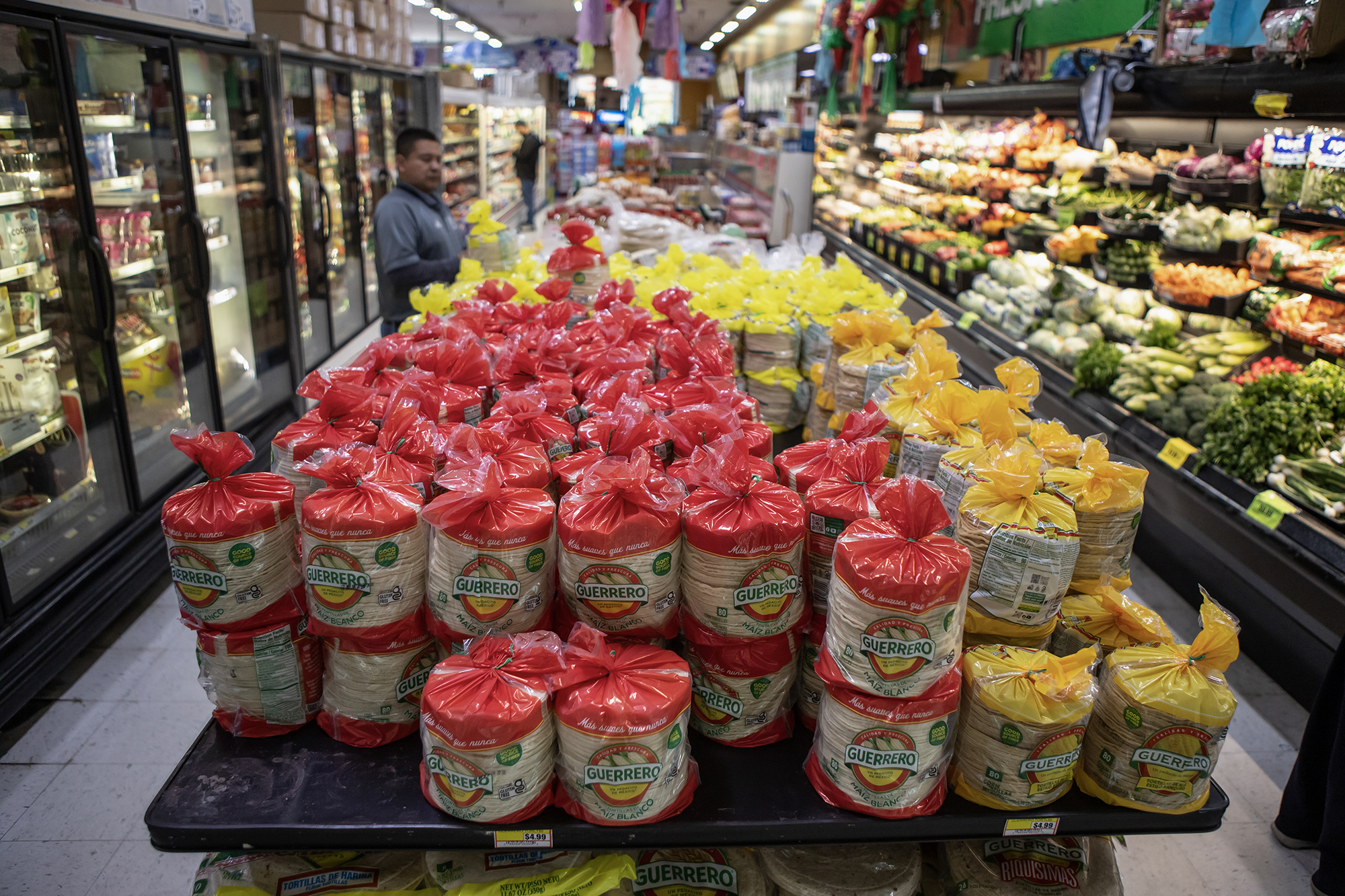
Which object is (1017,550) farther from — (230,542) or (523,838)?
(230,542)

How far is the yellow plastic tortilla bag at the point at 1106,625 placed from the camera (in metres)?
1.58

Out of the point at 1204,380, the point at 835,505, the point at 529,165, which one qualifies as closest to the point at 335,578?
the point at 835,505

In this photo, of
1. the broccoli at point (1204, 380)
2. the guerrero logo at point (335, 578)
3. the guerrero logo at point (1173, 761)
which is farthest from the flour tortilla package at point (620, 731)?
the broccoli at point (1204, 380)

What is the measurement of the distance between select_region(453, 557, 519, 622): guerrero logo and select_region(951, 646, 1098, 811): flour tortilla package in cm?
78

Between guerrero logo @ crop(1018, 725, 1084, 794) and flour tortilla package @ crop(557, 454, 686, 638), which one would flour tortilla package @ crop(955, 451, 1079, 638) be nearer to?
guerrero logo @ crop(1018, 725, 1084, 794)

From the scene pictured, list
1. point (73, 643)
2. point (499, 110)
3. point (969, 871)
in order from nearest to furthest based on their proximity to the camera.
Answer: point (969, 871)
point (73, 643)
point (499, 110)

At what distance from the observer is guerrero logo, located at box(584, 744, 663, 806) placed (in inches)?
50.0

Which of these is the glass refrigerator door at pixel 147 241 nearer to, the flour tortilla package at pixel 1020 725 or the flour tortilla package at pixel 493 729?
the flour tortilla package at pixel 493 729

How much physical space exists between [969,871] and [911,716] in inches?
22.2

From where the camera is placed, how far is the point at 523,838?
132 cm

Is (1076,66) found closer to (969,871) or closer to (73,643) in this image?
(969,871)

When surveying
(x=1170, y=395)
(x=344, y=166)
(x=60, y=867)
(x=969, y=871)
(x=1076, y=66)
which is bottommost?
(x=60, y=867)

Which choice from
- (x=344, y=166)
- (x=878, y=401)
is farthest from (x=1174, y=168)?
(x=344, y=166)

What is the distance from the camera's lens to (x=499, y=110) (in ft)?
46.6
